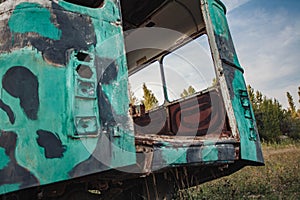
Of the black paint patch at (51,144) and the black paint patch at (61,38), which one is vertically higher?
the black paint patch at (61,38)

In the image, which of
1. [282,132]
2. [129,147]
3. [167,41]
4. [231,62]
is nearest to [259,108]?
[282,132]

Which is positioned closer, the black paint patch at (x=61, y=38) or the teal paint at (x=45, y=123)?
the teal paint at (x=45, y=123)

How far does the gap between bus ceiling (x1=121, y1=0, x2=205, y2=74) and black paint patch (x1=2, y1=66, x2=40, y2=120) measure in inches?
91.4

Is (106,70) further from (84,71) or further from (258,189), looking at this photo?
(258,189)

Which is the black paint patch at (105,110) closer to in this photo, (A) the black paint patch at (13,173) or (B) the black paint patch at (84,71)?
(B) the black paint patch at (84,71)

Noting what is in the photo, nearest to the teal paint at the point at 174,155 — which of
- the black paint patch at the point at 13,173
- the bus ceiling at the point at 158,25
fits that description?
the black paint patch at the point at 13,173

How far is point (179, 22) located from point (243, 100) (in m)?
1.90

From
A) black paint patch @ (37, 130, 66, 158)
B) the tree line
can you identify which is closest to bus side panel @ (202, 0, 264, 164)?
black paint patch @ (37, 130, 66, 158)

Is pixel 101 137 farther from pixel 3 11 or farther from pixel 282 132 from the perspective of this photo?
pixel 282 132

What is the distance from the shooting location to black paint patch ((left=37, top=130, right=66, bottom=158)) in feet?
4.40

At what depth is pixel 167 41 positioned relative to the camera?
4.46 m

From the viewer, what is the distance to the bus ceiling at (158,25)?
3.66 metres

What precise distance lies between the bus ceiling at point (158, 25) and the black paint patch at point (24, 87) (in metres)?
2.32

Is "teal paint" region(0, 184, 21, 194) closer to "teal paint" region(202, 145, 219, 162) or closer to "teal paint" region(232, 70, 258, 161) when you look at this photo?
"teal paint" region(202, 145, 219, 162)
